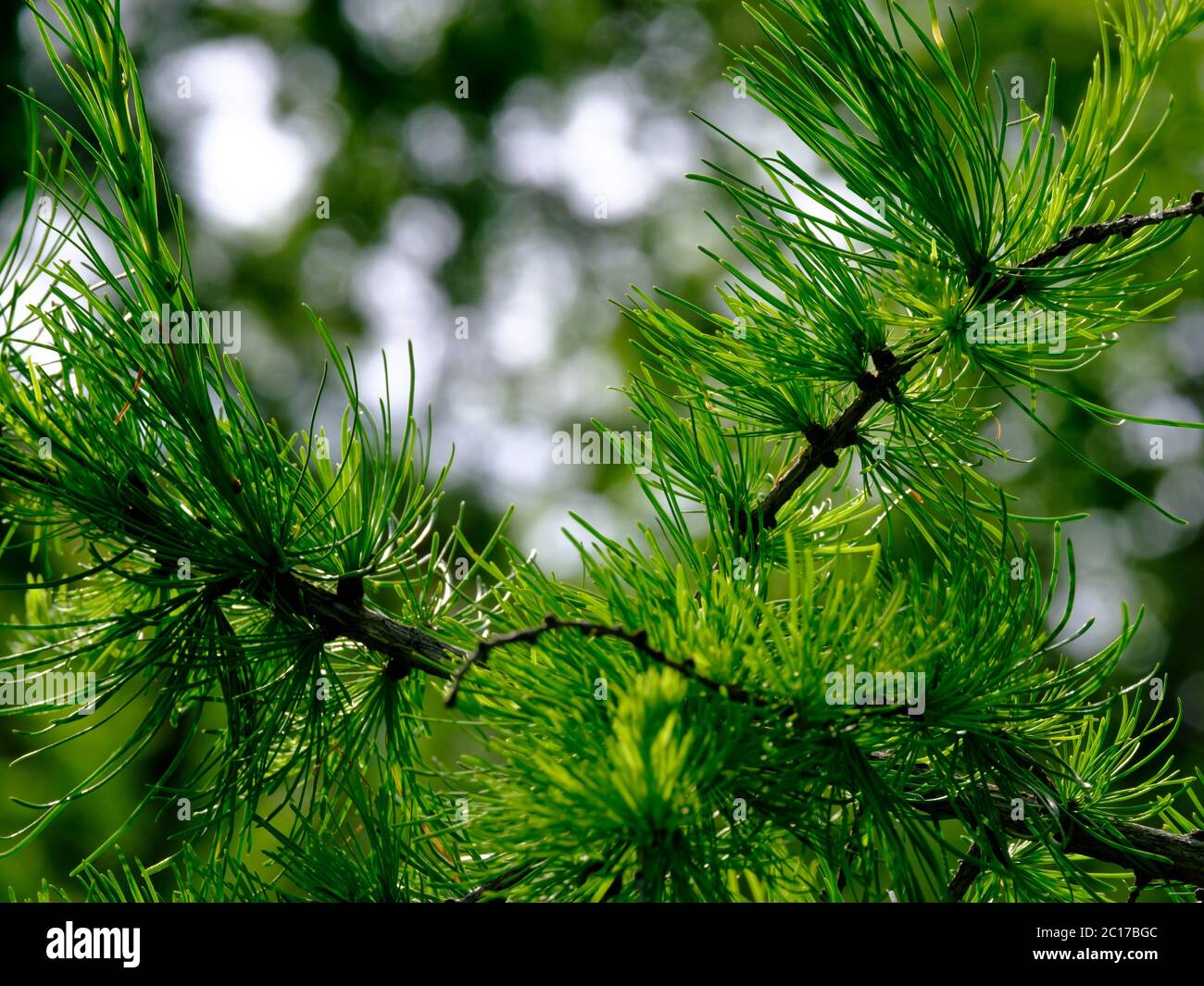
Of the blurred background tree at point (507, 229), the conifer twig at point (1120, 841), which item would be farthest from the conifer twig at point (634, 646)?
the blurred background tree at point (507, 229)

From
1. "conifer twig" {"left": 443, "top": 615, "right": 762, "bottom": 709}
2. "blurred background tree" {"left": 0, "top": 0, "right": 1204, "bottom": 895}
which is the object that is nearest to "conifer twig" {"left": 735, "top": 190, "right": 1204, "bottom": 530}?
"conifer twig" {"left": 443, "top": 615, "right": 762, "bottom": 709}

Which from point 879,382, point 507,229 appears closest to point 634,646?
point 879,382

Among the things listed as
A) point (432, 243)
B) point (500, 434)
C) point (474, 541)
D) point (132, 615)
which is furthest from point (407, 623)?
point (432, 243)

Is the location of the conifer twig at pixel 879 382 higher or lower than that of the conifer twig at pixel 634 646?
higher

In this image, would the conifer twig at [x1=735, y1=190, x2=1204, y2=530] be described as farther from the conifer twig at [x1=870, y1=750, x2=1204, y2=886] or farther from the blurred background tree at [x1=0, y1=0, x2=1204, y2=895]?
the blurred background tree at [x1=0, y1=0, x2=1204, y2=895]

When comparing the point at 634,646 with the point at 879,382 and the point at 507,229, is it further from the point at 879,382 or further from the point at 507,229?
the point at 507,229

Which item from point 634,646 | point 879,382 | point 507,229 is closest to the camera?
point 634,646

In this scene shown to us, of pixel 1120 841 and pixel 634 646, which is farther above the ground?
pixel 634 646

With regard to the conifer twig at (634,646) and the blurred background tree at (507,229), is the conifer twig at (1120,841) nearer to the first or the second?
the conifer twig at (634,646)

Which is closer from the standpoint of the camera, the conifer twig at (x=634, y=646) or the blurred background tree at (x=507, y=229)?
the conifer twig at (x=634, y=646)

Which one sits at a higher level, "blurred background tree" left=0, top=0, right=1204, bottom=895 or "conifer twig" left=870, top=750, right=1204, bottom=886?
"blurred background tree" left=0, top=0, right=1204, bottom=895
